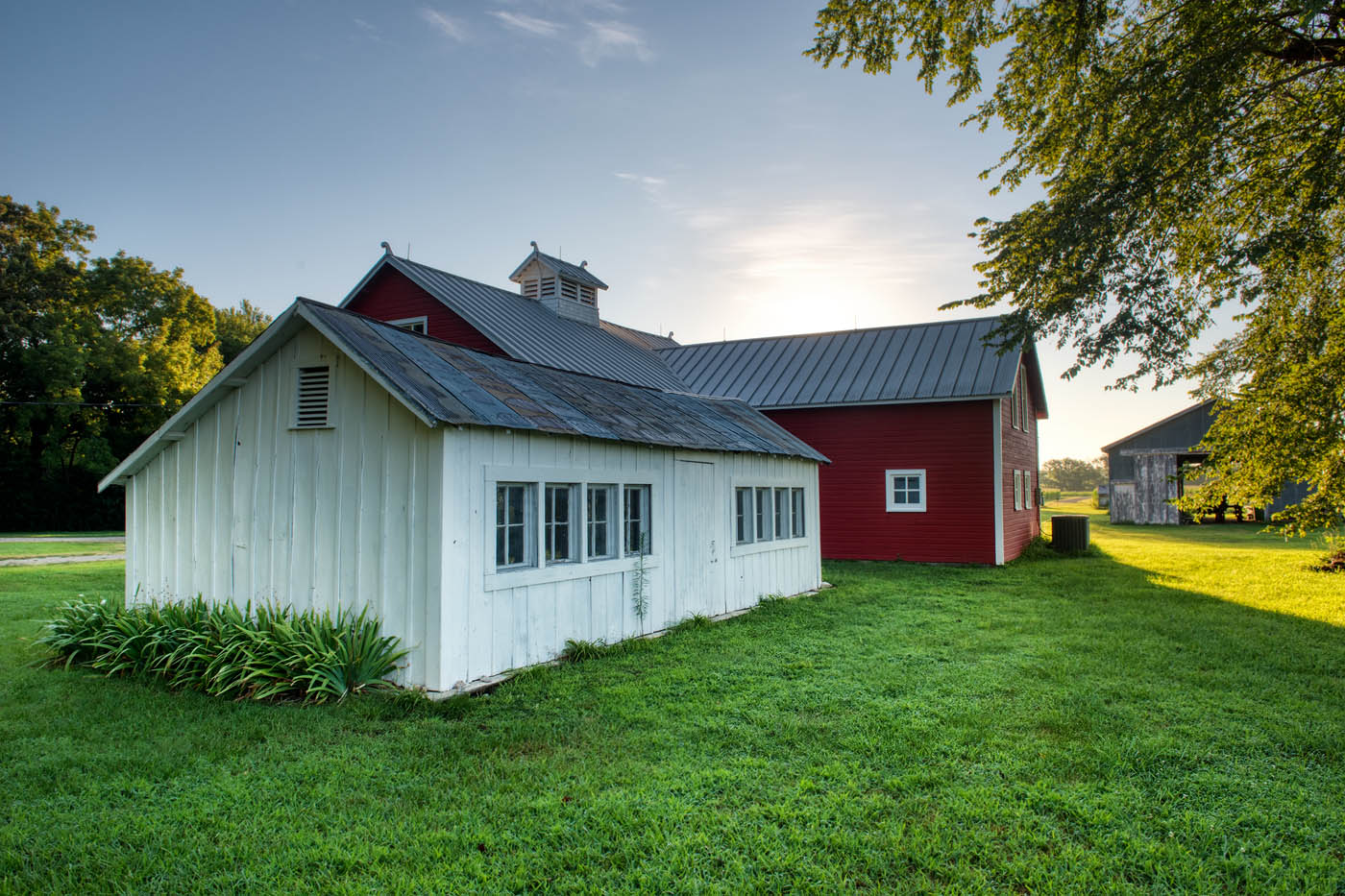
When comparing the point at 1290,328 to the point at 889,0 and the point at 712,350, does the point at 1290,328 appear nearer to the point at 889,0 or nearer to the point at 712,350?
the point at 889,0

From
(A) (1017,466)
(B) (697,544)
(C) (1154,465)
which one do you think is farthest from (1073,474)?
(B) (697,544)

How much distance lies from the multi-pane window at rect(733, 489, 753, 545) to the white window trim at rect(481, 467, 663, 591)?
2.36m

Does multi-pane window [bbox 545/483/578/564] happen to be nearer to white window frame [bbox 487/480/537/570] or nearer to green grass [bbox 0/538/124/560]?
white window frame [bbox 487/480/537/570]

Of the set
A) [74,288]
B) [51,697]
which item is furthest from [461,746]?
[74,288]

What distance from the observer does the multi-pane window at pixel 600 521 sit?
348 inches

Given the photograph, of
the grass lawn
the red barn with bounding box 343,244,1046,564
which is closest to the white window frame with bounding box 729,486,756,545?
the grass lawn

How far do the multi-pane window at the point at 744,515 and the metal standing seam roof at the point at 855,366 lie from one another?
7453mm

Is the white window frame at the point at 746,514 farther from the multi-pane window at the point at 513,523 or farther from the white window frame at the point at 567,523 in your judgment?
the multi-pane window at the point at 513,523

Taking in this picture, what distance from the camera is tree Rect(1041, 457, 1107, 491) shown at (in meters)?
107

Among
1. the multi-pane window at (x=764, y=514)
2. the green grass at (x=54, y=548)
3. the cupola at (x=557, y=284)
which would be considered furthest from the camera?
the green grass at (x=54, y=548)

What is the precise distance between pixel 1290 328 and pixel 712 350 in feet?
47.0

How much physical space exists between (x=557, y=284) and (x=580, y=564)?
41.9 ft

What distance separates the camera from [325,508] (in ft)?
24.6

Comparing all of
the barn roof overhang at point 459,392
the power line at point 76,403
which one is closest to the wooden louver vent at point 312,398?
the barn roof overhang at point 459,392
